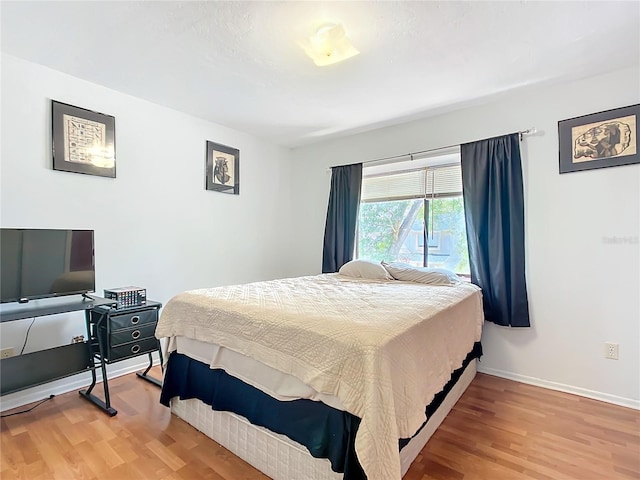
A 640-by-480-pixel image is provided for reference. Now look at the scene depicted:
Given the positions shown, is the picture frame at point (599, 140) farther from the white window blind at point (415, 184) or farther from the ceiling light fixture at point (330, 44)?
the ceiling light fixture at point (330, 44)

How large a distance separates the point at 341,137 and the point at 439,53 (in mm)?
1903

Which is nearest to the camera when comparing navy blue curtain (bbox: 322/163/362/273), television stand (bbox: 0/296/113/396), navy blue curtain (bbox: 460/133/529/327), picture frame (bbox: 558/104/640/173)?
television stand (bbox: 0/296/113/396)

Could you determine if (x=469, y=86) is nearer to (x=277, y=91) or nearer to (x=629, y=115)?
(x=629, y=115)

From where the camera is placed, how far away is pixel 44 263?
85.8 inches

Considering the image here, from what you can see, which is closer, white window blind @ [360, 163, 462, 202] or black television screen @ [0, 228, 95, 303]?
black television screen @ [0, 228, 95, 303]

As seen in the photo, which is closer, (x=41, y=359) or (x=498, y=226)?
(x=41, y=359)

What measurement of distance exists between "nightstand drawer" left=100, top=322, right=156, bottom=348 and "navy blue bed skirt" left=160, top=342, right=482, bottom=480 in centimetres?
44

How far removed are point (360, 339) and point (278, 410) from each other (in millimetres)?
599

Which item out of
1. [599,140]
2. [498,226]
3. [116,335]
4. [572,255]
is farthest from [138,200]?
[599,140]

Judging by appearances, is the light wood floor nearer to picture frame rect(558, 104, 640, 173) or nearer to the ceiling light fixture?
picture frame rect(558, 104, 640, 173)

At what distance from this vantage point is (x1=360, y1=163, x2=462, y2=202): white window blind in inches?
128

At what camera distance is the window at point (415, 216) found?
127 inches

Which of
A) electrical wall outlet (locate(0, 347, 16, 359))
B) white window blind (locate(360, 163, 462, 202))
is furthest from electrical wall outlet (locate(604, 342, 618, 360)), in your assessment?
electrical wall outlet (locate(0, 347, 16, 359))

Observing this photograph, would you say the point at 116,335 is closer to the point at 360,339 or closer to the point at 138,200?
the point at 138,200
